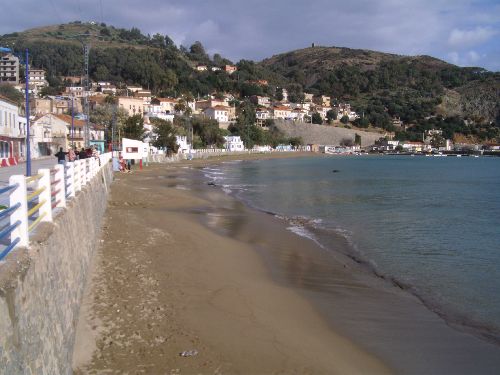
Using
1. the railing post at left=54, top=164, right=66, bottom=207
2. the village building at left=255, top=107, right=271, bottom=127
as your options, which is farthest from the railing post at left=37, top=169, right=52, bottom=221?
the village building at left=255, top=107, right=271, bottom=127

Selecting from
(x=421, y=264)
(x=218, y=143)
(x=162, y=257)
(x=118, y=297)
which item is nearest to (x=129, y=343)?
(x=118, y=297)

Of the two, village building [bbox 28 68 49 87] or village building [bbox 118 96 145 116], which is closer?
village building [bbox 118 96 145 116]

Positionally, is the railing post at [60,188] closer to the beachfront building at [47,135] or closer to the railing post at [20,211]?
the railing post at [20,211]

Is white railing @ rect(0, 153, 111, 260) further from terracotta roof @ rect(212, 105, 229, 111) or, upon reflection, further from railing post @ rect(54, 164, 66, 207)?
terracotta roof @ rect(212, 105, 229, 111)

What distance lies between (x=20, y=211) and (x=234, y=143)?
415ft

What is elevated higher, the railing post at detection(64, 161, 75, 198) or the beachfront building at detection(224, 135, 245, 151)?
the beachfront building at detection(224, 135, 245, 151)

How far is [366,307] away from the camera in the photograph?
9.59 metres

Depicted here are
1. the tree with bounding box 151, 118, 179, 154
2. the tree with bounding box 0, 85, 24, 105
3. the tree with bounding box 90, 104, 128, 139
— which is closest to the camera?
the tree with bounding box 151, 118, 179, 154

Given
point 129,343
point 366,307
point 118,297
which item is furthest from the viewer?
point 366,307

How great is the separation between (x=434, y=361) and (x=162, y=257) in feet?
22.6

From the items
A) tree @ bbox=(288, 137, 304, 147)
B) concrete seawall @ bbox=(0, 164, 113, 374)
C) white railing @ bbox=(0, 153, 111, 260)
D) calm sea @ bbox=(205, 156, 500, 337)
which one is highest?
tree @ bbox=(288, 137, 304, 147)

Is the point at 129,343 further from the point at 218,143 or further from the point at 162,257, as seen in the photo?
the point at 218,143

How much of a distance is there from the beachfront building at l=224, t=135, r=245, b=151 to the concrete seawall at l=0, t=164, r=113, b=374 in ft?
394

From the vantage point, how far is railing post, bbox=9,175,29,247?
546cm
